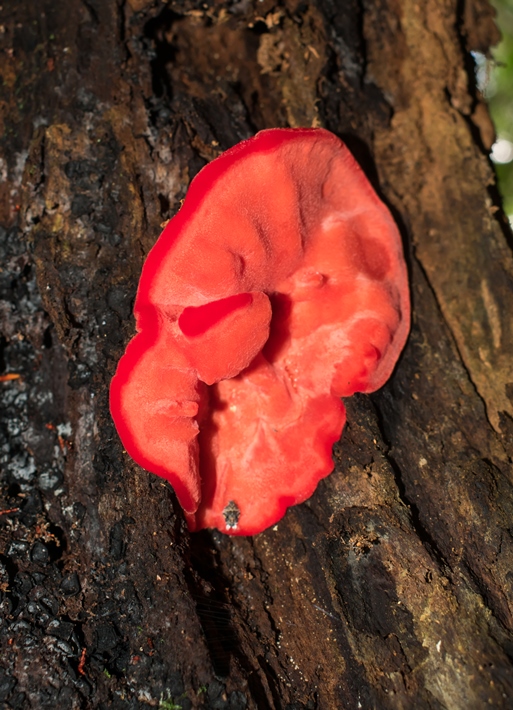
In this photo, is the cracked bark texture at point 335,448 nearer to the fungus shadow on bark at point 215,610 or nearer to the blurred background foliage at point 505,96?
the fungus shadow on bark at point 215,610

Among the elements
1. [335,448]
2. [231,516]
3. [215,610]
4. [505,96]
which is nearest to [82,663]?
[215,610]

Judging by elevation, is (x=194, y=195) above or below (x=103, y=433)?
above

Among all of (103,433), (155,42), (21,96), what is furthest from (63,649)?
(155,42)

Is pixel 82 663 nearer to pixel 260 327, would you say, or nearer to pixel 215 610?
pixel 215 610

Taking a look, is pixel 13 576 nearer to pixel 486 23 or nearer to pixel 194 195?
pixel 194 195

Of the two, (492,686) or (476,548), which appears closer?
(492,686)

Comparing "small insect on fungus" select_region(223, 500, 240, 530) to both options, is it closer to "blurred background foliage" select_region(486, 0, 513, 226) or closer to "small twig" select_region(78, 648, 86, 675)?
"small twig" select_region(78, 648, 86, 675)
